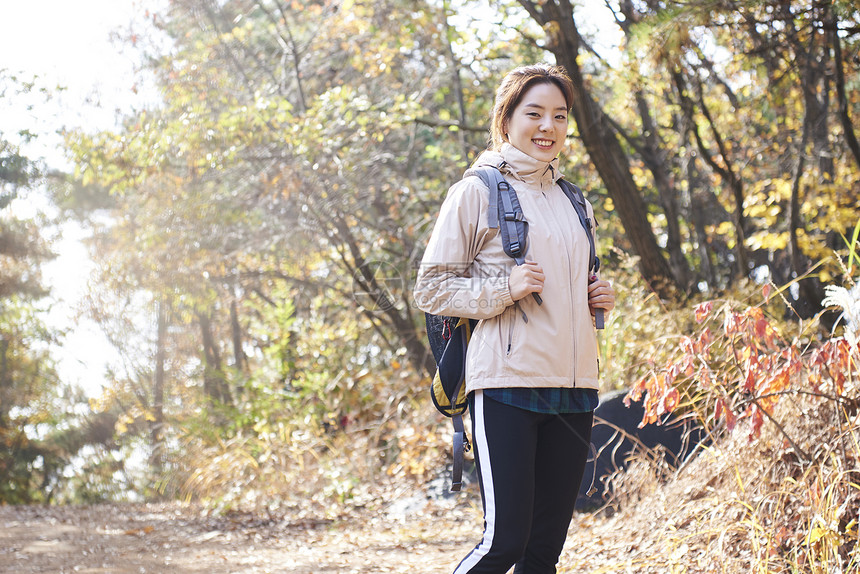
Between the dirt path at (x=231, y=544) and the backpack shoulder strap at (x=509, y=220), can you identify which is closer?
the backpack shoulder strap at (x=509, y=220)

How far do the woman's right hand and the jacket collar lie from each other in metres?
0.33

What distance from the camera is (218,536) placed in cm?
575

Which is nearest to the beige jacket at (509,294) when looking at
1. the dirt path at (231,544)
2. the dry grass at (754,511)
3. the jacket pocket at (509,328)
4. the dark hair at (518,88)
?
the jacket pocket at (509,328)

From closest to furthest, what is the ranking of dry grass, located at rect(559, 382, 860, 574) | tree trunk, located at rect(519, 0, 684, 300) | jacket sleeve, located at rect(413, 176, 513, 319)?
1. jacket sleeve, located at rect(413, 176, 513, 319)
2. dry grass, located at rect(559, 382, 860, 574)
3. tree trunk, located at rect(519, 0, 684, 300)

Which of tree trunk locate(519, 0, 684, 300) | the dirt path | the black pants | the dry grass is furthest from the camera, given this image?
tree trunk locate(519, 0, 684, 300)

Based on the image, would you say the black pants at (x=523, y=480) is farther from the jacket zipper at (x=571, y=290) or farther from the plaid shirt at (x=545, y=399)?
the jacket zipper at (x=571, y=290)

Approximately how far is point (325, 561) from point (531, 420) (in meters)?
3.09

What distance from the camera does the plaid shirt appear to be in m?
2.00

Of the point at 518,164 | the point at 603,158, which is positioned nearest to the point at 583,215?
the point at 518,164

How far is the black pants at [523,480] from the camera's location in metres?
1.96

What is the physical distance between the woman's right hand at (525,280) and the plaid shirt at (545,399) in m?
0.24

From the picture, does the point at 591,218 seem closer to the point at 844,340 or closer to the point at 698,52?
the point at 844,340

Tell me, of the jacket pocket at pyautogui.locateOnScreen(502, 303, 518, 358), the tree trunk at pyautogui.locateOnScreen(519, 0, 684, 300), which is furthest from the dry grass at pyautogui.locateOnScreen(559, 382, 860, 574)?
the tree trunk at pyautogui.locateOnScreen(519, 0, 684, 300)

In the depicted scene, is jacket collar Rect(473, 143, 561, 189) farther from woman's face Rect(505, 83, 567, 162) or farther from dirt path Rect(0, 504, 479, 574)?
dirt path Rect(0, 504, 479, 574)
